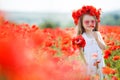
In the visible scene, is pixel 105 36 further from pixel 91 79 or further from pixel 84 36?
pixel 91 79

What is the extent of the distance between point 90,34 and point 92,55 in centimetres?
14

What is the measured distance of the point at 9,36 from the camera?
2.05m

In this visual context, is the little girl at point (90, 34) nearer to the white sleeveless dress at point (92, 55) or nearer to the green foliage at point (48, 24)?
the white sleeveless dress at point (92, 55)

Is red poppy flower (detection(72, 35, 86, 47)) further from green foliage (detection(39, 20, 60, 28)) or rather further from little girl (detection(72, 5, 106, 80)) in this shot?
green foliage (detection(39, 20, 60, 28))

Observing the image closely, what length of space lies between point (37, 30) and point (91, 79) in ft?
1.58

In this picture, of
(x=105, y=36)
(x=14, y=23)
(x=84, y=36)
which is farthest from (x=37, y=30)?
(x=105, y=36)

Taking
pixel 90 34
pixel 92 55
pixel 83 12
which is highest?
pixel 83 12

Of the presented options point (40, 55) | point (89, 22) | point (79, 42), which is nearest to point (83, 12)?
point (89, 22)

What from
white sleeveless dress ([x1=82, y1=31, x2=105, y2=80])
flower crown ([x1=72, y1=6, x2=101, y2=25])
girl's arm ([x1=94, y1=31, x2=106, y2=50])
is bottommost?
white sleeveless dress ([x1=82, y1=31, x2=105, y2=80])

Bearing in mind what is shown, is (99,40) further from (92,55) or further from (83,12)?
(83,12)

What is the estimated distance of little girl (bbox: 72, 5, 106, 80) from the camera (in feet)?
6.88

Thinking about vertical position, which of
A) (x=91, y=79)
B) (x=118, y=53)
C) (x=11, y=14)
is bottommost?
(x=91, y=79)

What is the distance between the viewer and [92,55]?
2105 millimetres

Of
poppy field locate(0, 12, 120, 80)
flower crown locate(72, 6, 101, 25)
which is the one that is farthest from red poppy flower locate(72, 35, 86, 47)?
flower crown locate(72, 6, 101, 25)
